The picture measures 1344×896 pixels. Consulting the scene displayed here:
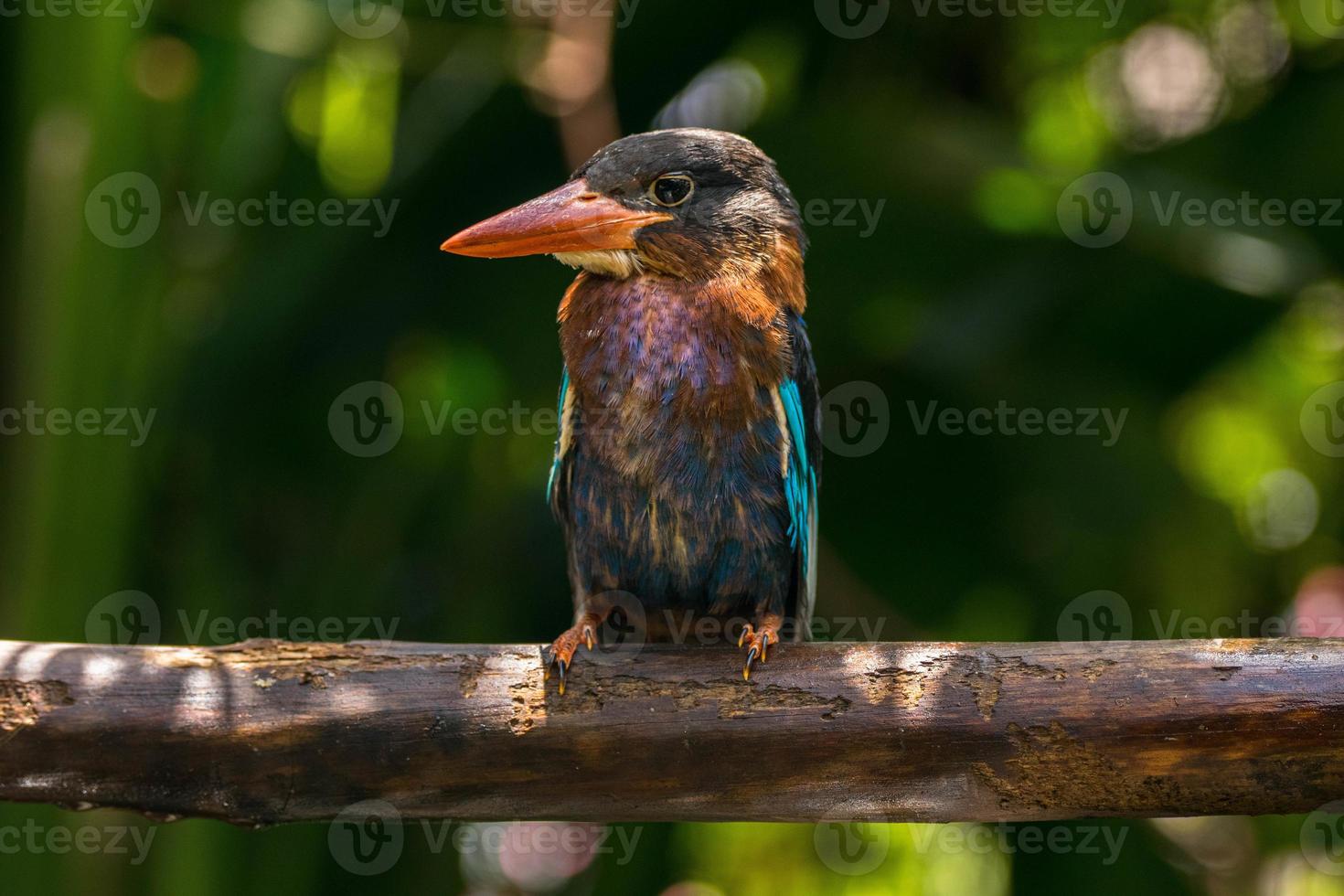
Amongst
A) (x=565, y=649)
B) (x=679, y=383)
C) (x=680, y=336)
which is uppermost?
(x=680, y=336)

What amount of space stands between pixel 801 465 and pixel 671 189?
2.75 ft

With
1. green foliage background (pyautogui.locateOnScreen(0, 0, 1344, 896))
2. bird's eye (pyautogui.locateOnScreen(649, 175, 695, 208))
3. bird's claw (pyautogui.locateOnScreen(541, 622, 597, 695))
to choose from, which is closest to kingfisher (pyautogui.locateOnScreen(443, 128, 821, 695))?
bird's eye (pyautogui.locateOnScreen(649, 175, 695, 208))

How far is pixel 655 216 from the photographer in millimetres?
3340

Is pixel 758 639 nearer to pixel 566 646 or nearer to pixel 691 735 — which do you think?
pixel 691 735

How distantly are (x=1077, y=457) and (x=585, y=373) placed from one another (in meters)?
2.22

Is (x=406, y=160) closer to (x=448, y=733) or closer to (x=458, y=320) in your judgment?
(x=458, y=320)

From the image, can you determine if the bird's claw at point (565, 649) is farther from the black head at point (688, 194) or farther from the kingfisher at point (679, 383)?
the black head at point (688, 194)

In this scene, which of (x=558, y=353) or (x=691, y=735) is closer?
(x=691, y=735)

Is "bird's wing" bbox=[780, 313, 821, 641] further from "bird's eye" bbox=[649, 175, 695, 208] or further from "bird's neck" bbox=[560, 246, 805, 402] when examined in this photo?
"bird's eye" bbox=[649, 175, 695, 208]

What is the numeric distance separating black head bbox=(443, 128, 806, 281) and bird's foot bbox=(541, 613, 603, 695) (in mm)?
998

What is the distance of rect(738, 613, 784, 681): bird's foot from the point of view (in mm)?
2811

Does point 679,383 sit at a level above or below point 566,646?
above

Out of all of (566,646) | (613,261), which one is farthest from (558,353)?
(566,646)

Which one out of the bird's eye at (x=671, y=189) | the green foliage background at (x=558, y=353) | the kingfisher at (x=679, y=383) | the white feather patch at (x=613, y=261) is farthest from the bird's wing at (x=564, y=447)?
the green foliage background at (x=558, y=353)
